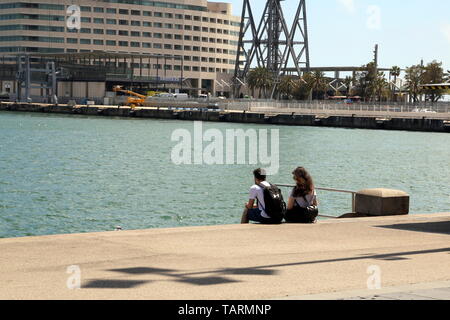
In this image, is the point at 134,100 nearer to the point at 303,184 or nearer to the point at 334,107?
the point at 334,107

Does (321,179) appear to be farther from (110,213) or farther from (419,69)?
(419,69)

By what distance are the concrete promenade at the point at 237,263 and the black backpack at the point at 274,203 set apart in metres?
0.41

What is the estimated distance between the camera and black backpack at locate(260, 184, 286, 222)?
16.6 meters

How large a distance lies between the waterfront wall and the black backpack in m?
100

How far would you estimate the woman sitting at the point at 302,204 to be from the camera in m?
16.8

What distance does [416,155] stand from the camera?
75750 millimetres

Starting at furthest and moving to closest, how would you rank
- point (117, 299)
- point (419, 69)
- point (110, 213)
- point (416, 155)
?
point (419, 69), point (416, 155), point (110, 213), point (117, 299)

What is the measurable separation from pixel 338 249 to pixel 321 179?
38032mm

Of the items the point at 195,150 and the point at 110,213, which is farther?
the point at 195,150

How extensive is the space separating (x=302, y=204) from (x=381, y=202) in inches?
93.0

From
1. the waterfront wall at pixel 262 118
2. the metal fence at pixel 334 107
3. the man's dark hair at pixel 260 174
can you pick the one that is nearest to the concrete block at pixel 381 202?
the man's dark hair at pixel 260 174

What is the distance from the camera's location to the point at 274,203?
16750mm

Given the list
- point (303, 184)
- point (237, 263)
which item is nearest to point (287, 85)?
point (303, 184)

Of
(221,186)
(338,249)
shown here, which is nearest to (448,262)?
(338,249)
